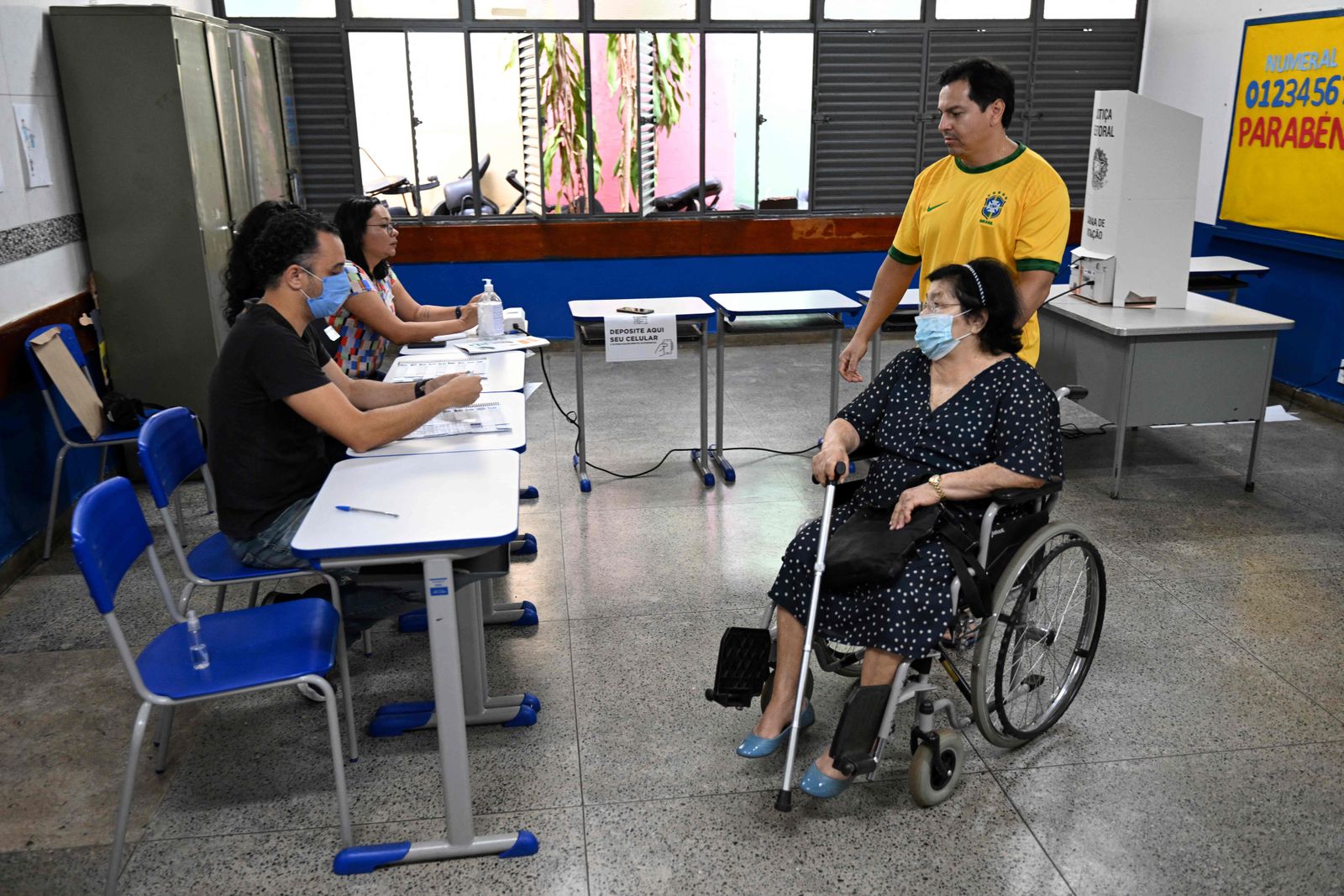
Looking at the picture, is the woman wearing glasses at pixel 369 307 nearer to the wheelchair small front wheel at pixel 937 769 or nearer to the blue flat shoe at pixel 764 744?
the blue flat shoe at pixel 764 744

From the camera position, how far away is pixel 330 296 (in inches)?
108

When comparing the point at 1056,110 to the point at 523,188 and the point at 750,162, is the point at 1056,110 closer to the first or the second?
the point at 750,162

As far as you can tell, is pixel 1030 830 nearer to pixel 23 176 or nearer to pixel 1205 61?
pixel 23 176

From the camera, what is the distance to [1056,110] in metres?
7.15

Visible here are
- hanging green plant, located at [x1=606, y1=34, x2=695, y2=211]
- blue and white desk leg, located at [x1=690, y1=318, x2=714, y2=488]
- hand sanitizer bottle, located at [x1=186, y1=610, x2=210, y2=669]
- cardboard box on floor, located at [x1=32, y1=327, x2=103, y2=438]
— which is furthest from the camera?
hanging green plant, located at [x1=606, y1=34, x2=695, y2=211]

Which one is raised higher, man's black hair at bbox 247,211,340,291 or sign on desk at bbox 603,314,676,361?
man's black hair at bbox 247,211,340,291

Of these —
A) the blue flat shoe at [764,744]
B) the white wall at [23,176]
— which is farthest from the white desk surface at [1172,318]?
the white wall at [23,176]

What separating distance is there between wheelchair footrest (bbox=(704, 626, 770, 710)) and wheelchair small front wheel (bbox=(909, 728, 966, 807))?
0.39 metres

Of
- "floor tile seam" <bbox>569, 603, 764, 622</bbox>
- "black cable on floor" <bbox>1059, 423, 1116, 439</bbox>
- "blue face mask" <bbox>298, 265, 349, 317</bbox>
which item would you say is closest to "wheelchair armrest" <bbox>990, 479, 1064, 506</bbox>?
"floor tile seam" <bbox>569, 603, 764, 622</bbox>

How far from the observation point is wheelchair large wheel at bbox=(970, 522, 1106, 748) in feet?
7.77

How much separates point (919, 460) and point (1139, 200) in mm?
2551

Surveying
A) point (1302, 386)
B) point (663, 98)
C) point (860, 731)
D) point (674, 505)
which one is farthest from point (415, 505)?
point (1302, 386)

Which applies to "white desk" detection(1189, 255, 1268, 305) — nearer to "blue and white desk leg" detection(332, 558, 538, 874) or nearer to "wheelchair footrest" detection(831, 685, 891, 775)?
"wheelchair footrest" detection(831, 685, 891, 775)

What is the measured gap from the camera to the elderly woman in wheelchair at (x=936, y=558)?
2.32 meters
